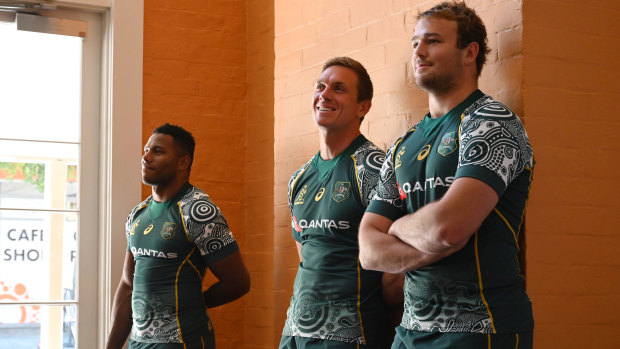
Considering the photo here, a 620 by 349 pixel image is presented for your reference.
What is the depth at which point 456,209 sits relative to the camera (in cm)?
187

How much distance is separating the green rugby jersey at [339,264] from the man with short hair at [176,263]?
69 centimetres

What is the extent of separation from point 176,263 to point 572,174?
1676 millimetres

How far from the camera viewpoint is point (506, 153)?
193 cm

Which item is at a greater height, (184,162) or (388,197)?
(184,162)

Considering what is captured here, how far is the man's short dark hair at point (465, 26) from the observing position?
221cm

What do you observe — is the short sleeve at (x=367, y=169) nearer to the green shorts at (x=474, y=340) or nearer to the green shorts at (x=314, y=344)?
the green shorts at (x=314, y=344)

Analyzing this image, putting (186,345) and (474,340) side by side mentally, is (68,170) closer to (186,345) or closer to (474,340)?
(186,345)

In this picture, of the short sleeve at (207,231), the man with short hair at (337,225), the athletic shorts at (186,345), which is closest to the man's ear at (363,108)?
the man with short hair at (337,225)

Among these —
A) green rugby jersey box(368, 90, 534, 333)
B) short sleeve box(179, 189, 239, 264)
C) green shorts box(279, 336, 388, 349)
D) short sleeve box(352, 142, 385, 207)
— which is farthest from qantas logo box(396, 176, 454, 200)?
short sleeve box(179, 189, 239, 264)

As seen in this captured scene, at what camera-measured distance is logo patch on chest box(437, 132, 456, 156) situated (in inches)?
80.7

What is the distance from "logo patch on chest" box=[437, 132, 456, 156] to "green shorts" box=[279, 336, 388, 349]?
74cm

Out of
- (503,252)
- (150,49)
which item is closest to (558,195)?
(503,252)

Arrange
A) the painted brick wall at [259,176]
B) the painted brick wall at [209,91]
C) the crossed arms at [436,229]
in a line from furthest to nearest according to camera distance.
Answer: the painted brick wall at [209,91] < the painted brick wall at [259,176] < the crossed arms at [436,229]

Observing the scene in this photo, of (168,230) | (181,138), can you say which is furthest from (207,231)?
(181,138)
